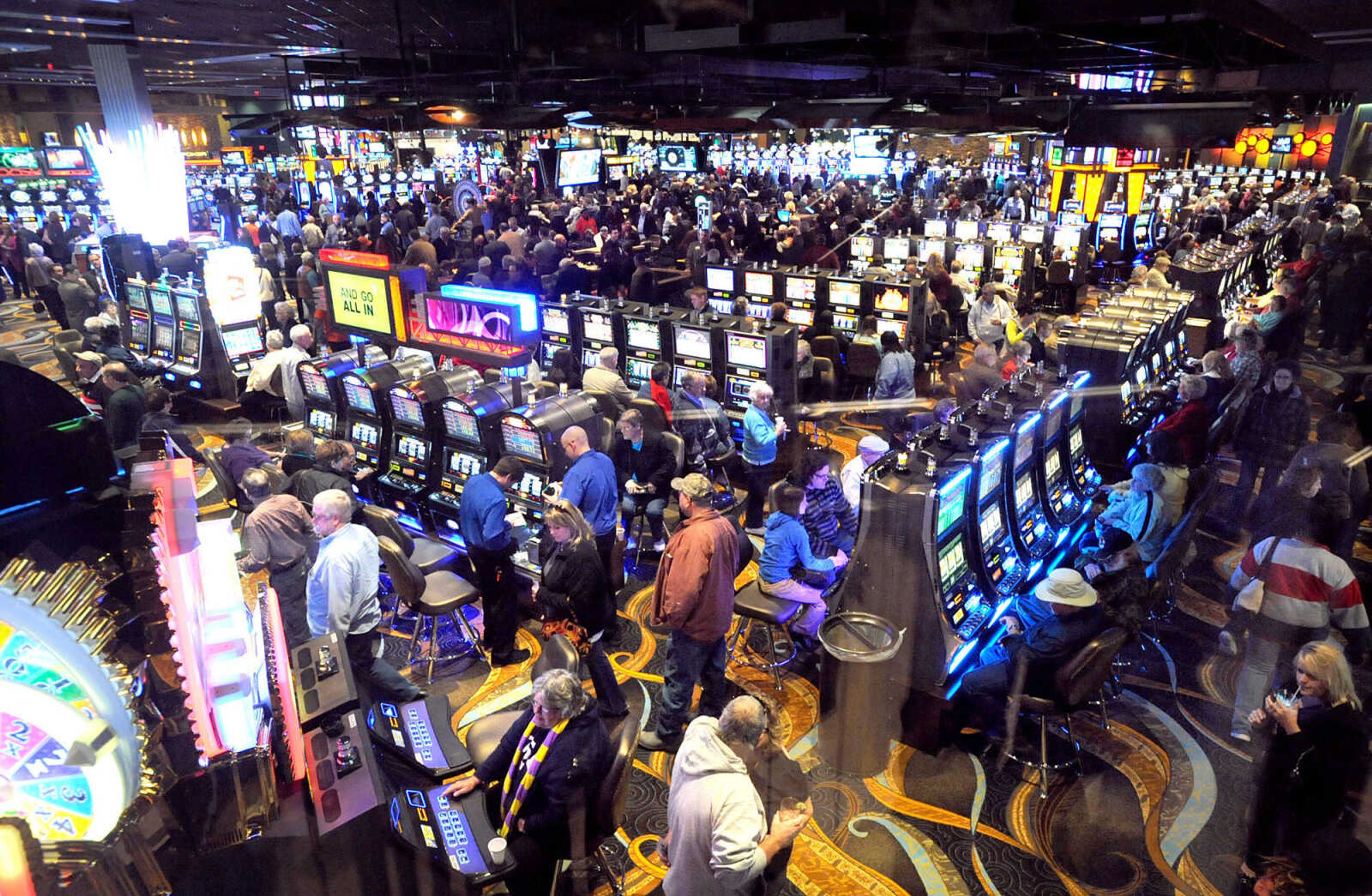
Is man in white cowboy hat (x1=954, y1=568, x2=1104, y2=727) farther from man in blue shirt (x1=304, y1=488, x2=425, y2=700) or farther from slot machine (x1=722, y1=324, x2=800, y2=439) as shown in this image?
slot machine (x1=722, y1=324, x2=800, y2=439)

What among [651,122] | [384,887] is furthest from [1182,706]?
[651,122]

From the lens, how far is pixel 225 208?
23.5m

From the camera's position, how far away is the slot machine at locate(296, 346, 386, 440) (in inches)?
308

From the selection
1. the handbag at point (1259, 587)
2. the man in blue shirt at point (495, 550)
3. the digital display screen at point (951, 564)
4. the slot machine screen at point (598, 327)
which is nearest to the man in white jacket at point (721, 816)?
the digital display screen at point (951, 564)

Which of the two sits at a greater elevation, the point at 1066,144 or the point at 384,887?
the point at 1066,144

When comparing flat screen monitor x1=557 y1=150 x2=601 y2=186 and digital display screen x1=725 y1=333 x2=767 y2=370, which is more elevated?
flat screen monitor x1=557 y1=150 x2=601 y2=186

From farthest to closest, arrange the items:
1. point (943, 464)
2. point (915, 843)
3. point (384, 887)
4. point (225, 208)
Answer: point (225, 208), point (943, 464), point (915, 843), point (384, 887)

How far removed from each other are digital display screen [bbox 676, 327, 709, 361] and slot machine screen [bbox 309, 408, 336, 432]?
3.53 metres

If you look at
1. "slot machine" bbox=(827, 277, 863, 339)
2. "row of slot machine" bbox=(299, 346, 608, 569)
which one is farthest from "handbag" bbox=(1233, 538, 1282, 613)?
"slot machine" bbox=(827, 277, 863, 339)

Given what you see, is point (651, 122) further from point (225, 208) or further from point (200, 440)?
point (225, 208)

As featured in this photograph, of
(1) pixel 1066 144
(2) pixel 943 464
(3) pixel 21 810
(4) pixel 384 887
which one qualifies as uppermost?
(1) pixel 1066 144

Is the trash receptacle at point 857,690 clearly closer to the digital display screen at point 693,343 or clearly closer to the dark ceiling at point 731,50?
the dark ceiling at point 731,50

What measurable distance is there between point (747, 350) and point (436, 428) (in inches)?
126

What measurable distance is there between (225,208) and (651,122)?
51.1 feet
